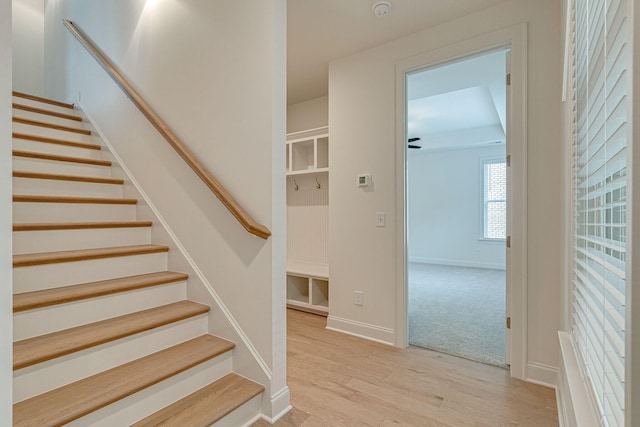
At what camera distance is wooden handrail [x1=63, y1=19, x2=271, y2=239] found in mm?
1698

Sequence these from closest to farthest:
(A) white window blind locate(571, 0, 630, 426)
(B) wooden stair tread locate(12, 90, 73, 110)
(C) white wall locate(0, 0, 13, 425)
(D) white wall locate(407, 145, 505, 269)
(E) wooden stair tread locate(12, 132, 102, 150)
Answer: (A) white window blind locate(571, 0, 630, 426) < (C) white wall locate(0, 0, 13, 425) < (E) wooden stair tread locate(12, 132, 102, 150) < (B) wooden stair tread locate(12, 90, 73, 110) < (D) white wall locate(407, 145, 505, 269)

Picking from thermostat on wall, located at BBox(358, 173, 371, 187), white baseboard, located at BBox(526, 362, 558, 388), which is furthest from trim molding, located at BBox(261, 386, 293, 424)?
thermostat on wall, located at BBox(358, 173, 371, 187)

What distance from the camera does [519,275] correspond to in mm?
2148

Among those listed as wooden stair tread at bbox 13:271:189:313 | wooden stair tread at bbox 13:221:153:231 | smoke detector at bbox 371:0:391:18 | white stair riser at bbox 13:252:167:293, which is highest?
smoke detector at bbox 371:0:391:18

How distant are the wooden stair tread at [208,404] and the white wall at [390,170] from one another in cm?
138

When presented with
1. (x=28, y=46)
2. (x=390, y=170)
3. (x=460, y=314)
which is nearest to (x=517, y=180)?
(x=390, y=170)

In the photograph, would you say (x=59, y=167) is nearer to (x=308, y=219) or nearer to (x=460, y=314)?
(x=308, y=219)

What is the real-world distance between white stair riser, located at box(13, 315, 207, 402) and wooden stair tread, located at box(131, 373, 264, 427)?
32 cm

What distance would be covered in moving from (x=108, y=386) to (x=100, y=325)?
1.20ft

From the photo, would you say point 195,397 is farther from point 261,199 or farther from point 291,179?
point 291,179

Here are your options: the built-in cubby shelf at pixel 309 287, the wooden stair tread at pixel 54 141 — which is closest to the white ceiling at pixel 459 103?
the built-in cubby shelf at pixel 309 287

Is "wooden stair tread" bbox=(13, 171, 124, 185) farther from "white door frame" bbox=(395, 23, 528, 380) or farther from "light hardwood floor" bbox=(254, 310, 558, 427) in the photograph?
"white door frame" bbox=(395, 23, 528, 380)

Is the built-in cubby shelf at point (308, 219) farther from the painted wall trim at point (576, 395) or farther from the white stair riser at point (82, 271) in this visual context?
the painted wall trim at point (576, 395)

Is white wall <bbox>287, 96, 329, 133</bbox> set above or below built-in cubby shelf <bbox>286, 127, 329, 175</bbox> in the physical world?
above
